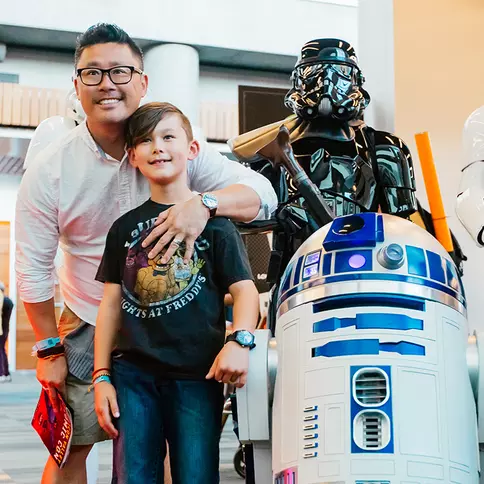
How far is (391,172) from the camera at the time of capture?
2.86m

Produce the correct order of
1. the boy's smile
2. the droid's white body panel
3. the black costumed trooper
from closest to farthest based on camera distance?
the droid's white body panel < the boy's smile < the black costumed trooper

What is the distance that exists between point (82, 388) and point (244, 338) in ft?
1.90

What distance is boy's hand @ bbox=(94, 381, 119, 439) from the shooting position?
1647 millimetres

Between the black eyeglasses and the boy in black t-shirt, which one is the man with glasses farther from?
the boy in black t-shirt

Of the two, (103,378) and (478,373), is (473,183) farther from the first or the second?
(103,378)

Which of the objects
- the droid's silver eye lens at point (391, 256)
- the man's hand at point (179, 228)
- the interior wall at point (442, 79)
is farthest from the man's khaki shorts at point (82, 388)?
the interior wall at point (442, 79)

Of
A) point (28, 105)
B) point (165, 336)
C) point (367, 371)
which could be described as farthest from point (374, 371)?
point (28, 105)

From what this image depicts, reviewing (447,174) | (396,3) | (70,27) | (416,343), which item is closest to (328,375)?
(416,343)

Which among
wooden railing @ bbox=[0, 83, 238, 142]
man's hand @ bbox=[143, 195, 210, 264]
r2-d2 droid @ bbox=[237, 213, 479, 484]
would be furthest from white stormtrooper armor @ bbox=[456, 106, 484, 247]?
wooden railing @ bbox=[0, 83, 238, 142]

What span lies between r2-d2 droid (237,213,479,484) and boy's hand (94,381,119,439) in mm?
277

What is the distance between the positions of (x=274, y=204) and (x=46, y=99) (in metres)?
8.97

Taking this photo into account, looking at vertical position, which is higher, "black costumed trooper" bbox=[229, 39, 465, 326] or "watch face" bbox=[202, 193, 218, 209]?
"black costumed trooper" bbox=[229, 39, 465, 326]

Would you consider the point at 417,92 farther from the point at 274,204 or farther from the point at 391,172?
the point at 274,204

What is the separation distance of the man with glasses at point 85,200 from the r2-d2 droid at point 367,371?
397 millimetres
